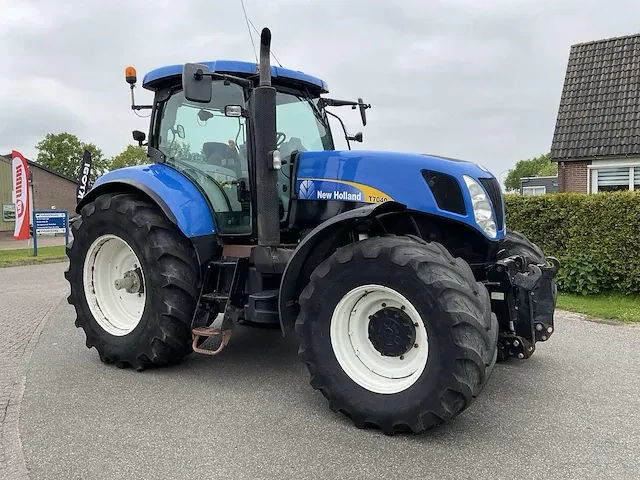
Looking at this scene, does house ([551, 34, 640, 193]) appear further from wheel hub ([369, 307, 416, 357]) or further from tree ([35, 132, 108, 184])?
tree ([35, 132, 108, 184])

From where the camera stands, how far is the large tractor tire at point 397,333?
130 inches

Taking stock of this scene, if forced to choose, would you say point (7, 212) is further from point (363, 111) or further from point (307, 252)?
point (307, 252)

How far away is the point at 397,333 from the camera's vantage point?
365cm

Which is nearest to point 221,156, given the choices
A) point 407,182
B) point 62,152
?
point 407,182

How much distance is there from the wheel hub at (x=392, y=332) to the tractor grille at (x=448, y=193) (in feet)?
2.81

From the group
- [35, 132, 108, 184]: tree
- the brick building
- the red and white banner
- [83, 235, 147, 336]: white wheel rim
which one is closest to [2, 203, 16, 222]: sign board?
the brick building

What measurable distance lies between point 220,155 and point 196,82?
923mm

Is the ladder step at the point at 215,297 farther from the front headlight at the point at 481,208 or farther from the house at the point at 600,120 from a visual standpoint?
the house at the point at 600,120

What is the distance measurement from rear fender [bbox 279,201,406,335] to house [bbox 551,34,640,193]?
40.2 feet

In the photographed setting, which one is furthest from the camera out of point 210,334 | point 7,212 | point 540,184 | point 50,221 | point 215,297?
point 540,184

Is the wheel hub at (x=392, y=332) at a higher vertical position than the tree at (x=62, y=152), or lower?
lower

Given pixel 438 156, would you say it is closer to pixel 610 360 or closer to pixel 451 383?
pixel 451 383

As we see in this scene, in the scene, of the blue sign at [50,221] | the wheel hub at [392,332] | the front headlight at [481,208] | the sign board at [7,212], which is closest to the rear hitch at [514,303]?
the front headlight at [481,208]

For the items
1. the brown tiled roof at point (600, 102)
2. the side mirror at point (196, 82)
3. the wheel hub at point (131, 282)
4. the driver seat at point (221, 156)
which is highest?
the brown tiled roof at point (600, 102)
